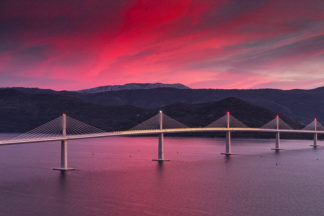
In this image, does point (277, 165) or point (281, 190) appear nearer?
point (281, 190)

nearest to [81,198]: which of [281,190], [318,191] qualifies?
[281,190]

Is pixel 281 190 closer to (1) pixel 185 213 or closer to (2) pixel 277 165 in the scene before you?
(1) pixel 185 213

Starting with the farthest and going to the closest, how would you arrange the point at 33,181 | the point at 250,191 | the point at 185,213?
the point at 33,181 < the point at 250,191 < the point at 185,213

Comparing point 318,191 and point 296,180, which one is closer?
point 318,191

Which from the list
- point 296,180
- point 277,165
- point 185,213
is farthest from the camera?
point 277,165

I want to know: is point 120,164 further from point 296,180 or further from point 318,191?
point 318,191

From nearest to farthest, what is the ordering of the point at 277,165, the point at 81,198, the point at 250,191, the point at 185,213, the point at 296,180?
the point at 185,213, the point at 81,198, the point at 250,191, the point at 296,180, the point at 277,165

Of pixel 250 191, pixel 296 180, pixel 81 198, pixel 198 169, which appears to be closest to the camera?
pixel 81 198

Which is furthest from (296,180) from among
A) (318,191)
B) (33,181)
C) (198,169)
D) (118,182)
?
(33,181)
